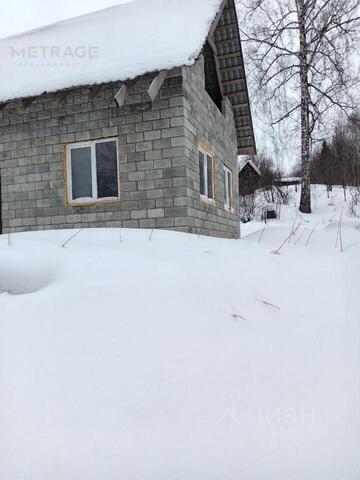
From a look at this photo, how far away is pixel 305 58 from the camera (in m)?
13.0

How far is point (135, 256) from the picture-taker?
2.52m

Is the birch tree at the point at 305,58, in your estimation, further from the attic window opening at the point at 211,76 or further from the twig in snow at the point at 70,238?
the twig in snow at the point at 70,238

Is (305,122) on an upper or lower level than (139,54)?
upper

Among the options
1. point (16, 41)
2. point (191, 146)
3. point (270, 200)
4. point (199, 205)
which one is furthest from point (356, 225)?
point (270, 200)

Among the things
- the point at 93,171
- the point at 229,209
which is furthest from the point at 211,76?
the point at 93,171

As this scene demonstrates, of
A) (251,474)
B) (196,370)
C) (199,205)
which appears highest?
(199,205)

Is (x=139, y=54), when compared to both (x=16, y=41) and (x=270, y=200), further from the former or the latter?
(x=270, y=200)

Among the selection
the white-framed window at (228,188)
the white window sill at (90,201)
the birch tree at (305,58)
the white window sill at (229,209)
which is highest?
the birch tree at (305,58)

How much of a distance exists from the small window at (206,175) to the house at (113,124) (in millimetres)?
20

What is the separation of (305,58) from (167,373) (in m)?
14.3

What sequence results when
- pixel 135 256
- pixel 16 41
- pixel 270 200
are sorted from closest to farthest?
pixel 135 256, pixel 16 41, pixel 270 200

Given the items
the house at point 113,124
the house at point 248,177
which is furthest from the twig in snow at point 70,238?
the house at point 248,177

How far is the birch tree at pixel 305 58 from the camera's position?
1242 centimetres

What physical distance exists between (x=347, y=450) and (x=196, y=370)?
0.68m
